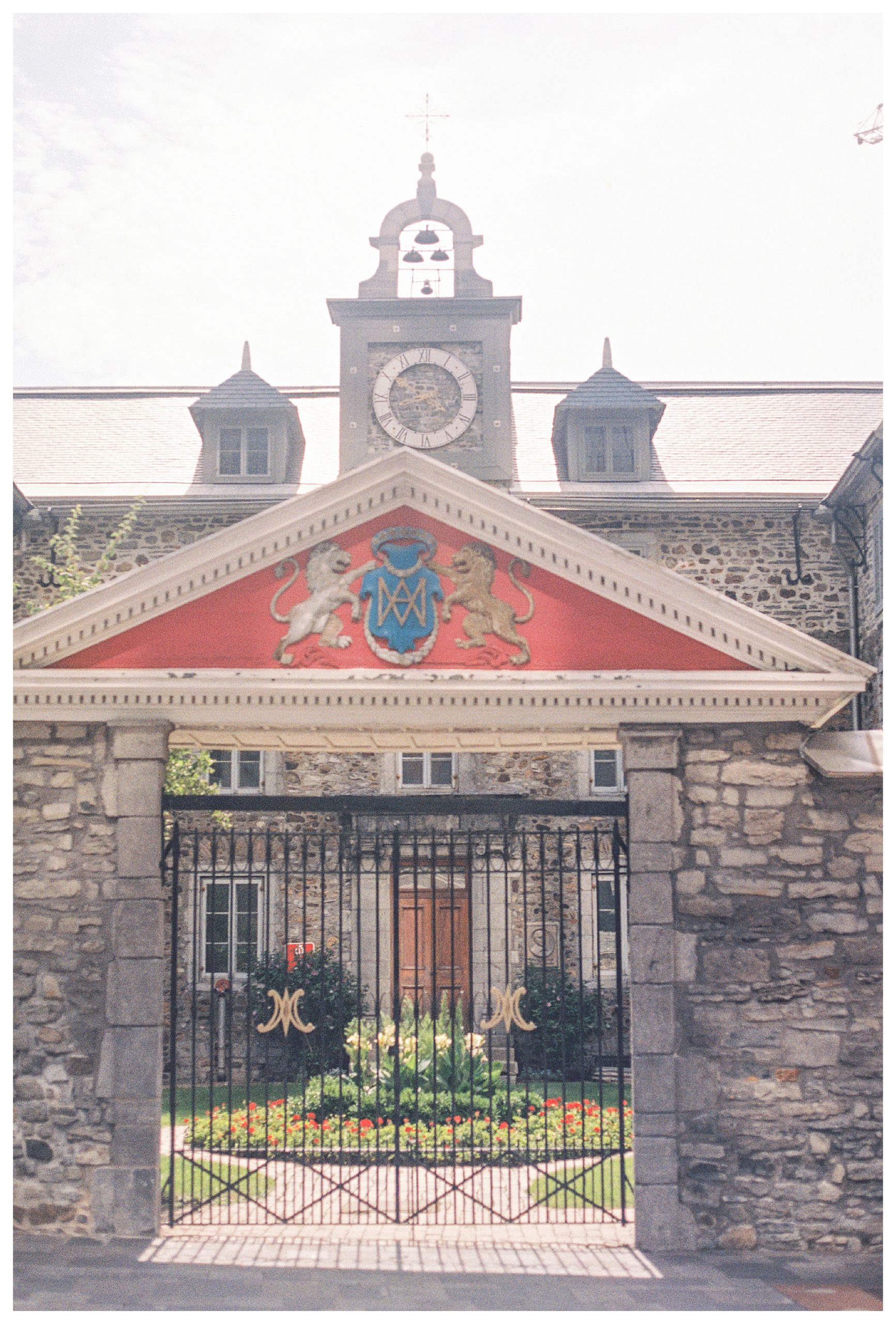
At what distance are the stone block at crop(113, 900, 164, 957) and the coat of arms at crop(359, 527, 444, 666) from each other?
2.00 metres

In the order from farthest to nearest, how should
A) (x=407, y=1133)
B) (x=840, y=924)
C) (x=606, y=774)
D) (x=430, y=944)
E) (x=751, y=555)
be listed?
(x=606, y=774) < (x=751, y=555) < (x=430, y=944) < (x=407, y=1133) < (x=840, y=924)

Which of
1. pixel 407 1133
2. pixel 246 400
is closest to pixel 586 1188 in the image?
pixel 407 1133

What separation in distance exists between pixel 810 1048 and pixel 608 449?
9791 mm

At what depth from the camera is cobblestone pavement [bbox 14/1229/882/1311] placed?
19.7 ft

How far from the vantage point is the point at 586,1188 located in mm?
8648

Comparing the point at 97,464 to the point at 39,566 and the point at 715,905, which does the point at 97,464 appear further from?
the point at 715,905

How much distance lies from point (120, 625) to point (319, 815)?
26.2 feet

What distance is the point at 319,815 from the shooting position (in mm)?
14914

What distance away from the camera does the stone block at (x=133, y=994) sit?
22.7 feet

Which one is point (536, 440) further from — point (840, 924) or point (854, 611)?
point (840, 924)

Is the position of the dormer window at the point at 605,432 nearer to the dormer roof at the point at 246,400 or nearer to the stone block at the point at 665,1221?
the dormer roof at the point at 246,400

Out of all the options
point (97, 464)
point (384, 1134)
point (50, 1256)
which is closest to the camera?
point (50, 1256)

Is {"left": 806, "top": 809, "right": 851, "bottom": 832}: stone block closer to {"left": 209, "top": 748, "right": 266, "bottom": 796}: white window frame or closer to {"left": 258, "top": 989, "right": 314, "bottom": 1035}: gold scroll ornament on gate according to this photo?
{"left": 258, "top": 989, "right": 314, "bottom": 1035}: gold scroll ornament on gate

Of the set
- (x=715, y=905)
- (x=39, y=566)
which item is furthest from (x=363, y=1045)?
(x=39, y=566)
